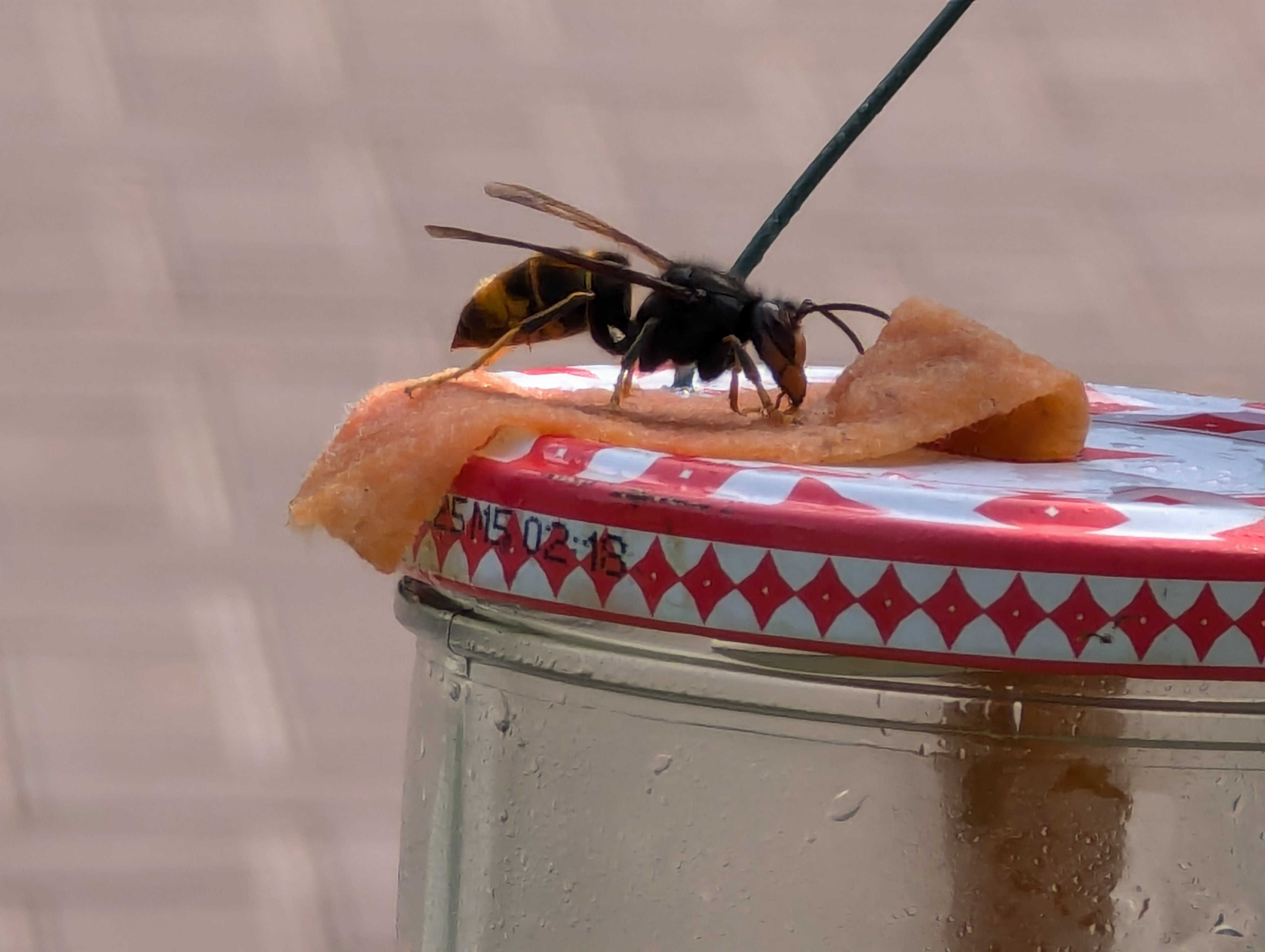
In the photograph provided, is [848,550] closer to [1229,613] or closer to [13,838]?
[1229,613]

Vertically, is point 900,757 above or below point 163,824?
above

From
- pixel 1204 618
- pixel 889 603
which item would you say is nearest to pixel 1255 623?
pixel 1204 618

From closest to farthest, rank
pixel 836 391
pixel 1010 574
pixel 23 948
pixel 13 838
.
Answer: pixel 1010 574 → pixel 836 391 → pixel 23 948 → pixel 13 838

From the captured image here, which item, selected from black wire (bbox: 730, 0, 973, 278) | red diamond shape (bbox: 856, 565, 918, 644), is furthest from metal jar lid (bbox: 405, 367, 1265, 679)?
black wire (bbox: 730, 0, 973, 278)

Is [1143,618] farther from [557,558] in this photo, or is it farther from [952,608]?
[557,558]

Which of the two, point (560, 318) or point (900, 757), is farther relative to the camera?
point (560, 318)

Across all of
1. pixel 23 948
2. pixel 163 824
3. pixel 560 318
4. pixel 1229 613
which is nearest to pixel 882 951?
pixel 1229 613
